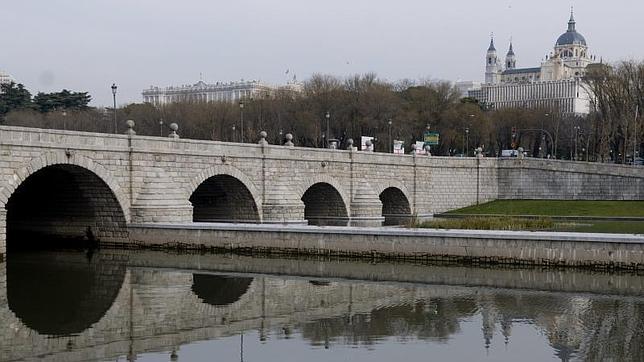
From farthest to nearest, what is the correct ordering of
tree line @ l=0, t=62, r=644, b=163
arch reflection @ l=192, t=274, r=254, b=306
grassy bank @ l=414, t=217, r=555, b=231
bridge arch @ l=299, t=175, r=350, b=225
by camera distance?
tree line @ l=0, t=62, r=644, b=163 < bridge arch @ l=299, t=175, r=350, b=225 < grassy bank @ l=414, t=217, r=555, b=231 < arch reflection @ l=192, t=274, r=254, b=306

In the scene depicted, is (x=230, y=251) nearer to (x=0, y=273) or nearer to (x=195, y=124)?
(x=0, y=273)

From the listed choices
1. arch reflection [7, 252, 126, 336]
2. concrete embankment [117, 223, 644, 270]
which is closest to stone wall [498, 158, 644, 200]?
concrete embankment [117, 223, 644, 270]

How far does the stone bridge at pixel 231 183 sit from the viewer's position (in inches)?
1442

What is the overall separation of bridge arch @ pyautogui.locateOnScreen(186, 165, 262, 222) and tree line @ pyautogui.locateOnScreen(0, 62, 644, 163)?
33376mm

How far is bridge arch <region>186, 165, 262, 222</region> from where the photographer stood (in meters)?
44.7

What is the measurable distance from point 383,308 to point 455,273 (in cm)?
677

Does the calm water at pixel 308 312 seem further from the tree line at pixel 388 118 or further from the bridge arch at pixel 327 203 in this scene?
the tree line at pixel 388 118

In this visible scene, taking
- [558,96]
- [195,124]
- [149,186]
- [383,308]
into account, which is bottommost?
[383,308]

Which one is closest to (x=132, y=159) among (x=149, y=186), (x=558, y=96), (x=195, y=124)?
(x=149, y=186)

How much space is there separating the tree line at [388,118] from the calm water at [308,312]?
4832 centimetres

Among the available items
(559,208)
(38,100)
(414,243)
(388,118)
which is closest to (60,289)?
(414,243)

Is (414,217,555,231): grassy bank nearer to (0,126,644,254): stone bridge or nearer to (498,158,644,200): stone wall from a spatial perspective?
(0,126,644,254): stone bridge

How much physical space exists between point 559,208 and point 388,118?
26963 millimetres

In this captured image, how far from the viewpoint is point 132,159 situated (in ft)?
127
